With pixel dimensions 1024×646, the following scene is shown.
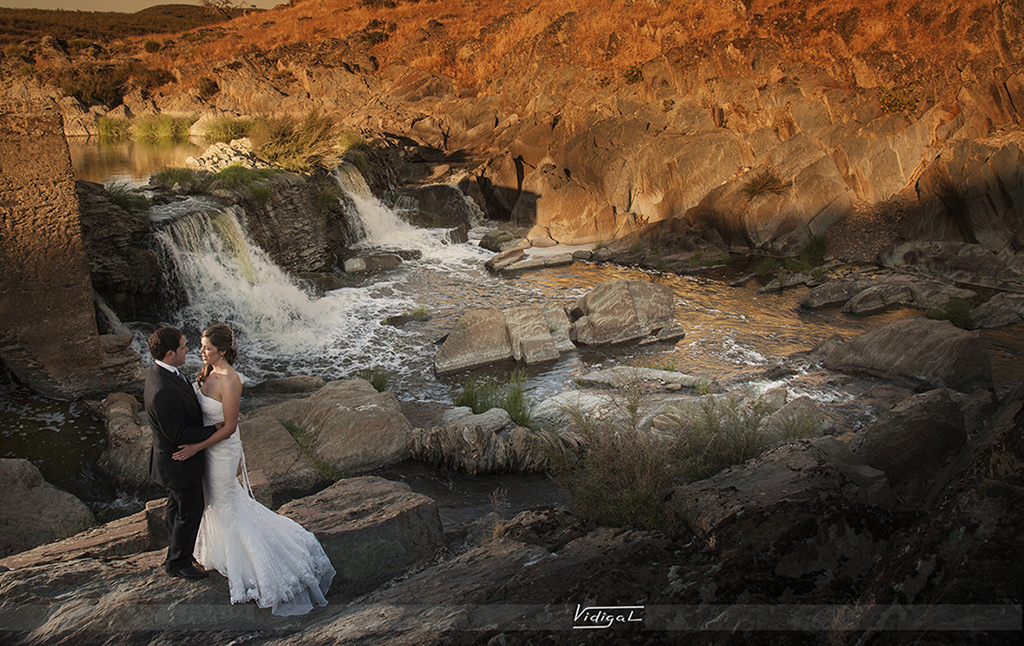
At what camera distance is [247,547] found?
312cm

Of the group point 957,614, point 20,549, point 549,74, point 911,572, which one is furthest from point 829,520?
point 549,74

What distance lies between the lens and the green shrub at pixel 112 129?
24.5 meters

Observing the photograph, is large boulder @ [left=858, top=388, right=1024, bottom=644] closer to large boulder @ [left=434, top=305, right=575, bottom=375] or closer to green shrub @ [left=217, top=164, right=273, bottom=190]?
large boulder @ [left=434, top=305, right=575, bottom=375]

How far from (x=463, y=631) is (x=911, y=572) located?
1612 millimetres

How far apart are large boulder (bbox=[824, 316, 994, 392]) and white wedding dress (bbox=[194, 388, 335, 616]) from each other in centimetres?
735

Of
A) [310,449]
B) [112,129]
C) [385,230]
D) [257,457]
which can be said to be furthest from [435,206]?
[112,129]

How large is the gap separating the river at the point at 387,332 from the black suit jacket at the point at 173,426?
281cm

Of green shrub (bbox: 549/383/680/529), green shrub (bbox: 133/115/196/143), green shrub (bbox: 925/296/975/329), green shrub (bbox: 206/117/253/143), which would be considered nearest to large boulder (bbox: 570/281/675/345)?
green shrub (bbox: 925/296/975/329)

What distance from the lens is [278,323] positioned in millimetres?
10375

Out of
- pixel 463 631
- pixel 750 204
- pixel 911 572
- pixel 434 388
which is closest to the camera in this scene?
pixel 911 572

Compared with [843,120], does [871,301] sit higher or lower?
lower

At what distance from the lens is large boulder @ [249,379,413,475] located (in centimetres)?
605

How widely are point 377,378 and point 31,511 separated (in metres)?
3.96

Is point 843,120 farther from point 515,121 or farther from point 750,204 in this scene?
point 515,121
